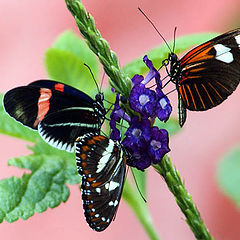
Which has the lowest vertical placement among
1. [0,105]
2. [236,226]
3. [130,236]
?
[236,226]

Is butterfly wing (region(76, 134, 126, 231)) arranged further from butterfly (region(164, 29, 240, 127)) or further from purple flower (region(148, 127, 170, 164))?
butterfly (region(164, 29, 240, 127))

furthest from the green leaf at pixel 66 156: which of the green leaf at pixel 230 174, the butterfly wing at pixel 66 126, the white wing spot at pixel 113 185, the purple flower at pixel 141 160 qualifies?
the green leaf at pixel 230 174

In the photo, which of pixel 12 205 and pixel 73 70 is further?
pixel 73 70

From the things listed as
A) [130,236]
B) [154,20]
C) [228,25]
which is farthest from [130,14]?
[130,236]

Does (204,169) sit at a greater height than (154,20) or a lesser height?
lesser

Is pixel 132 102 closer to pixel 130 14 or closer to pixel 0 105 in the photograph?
pixel 0 105

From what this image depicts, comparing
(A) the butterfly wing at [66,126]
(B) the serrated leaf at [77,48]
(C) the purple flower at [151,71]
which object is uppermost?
(B) the serrated leaf at [77,48]

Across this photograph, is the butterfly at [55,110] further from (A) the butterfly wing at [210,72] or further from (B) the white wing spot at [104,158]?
(A) the butterfly wing at [210,72]

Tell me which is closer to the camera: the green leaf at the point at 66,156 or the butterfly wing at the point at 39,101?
the butterfly wing at the point at 39,101
